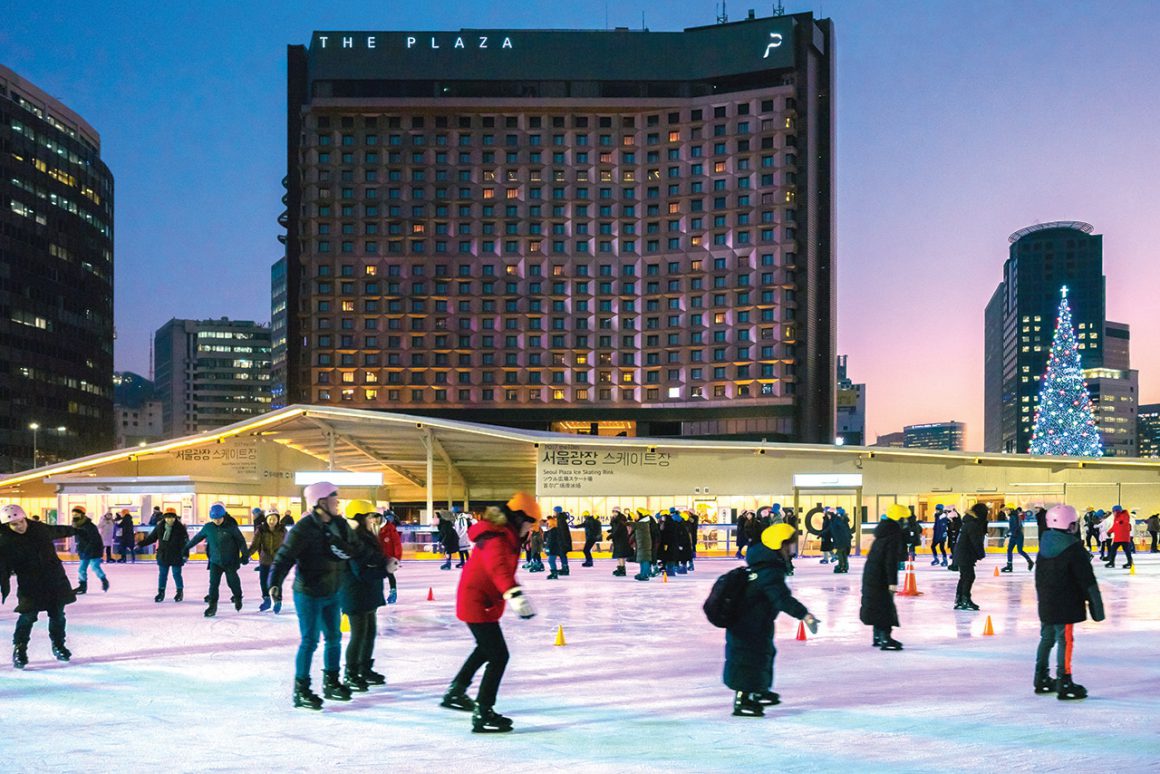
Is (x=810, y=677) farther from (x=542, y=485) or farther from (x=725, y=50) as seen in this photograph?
(x=725, y=50)

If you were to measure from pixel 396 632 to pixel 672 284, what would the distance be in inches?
3539

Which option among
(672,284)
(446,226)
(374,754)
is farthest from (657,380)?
(374,754)

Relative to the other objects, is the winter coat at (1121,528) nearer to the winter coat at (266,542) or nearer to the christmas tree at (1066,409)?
the winter coat at (266,542)

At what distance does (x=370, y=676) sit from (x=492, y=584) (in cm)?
256

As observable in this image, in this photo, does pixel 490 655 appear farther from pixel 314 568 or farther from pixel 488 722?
pixel 314 568

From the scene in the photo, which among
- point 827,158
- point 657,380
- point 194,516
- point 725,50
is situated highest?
point 725,50

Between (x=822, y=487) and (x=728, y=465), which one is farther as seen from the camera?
(x=728, y=465)

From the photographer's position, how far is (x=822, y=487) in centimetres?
3722

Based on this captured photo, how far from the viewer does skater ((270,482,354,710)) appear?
812 cm

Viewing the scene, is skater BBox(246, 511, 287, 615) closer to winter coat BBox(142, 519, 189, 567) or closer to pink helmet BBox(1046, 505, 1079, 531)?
winter coat BBox(142, 519, 189, 567)

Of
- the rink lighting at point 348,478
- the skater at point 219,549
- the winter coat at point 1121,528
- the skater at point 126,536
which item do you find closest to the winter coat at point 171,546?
the skater at point 219,549

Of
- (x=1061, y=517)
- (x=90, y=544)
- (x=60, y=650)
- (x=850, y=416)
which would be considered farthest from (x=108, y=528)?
(x=850, y=416)

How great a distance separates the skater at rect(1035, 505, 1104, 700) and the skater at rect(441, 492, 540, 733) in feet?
12.7

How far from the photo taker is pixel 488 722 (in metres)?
7.34
